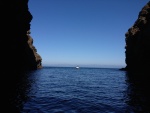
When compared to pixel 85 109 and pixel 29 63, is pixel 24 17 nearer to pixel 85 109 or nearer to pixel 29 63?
pixel 85 109

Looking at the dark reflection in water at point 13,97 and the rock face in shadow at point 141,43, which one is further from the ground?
the rock face in shadow at point 141,43

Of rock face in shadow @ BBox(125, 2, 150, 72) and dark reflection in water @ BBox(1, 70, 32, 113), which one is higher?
rock face in shadow @ BBox(125, 2, 150, 72)

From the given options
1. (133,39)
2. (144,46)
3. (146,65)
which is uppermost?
(133,39)

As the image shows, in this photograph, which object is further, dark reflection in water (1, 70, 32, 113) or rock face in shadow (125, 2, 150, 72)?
rock face in shadow (125, 2, 150, 72)

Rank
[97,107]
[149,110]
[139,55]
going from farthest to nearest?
[139,55] → [97,107] → [149,110]

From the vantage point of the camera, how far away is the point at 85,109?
57.2 feet

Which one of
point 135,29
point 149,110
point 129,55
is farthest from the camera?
point 129,55

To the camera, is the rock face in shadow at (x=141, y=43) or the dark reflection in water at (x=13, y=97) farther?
the rock face in shadow at (x=141, y=43)

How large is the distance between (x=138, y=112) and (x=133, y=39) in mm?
81751

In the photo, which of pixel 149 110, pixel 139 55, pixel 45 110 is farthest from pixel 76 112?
pixel 139 55

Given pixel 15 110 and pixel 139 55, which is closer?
pixel 15 110

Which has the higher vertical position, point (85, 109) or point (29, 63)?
point (29, 63)

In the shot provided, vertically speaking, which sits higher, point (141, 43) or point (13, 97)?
point (141, 43)

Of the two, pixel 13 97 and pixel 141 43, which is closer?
pixel 13 97
